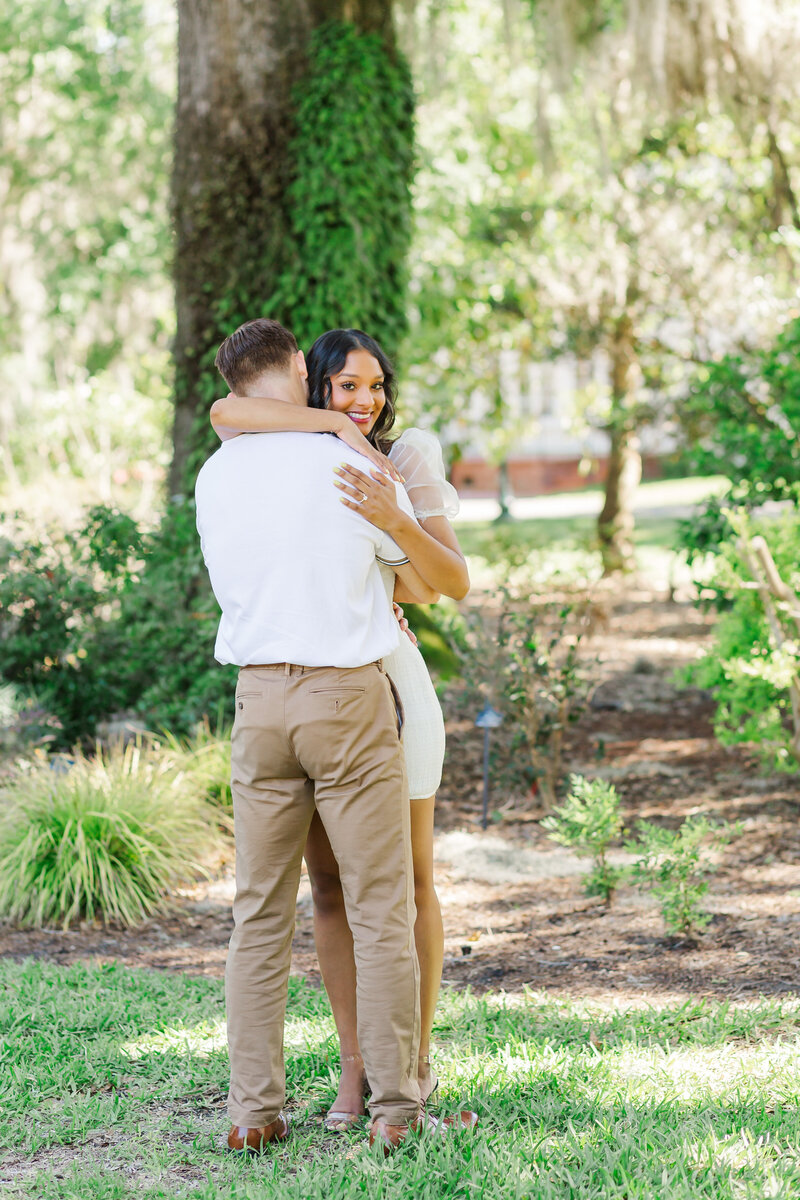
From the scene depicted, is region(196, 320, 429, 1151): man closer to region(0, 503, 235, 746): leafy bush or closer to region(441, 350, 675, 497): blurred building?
region(0, 503, 235, 746): leafy bush

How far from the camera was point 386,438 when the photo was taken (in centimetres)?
281

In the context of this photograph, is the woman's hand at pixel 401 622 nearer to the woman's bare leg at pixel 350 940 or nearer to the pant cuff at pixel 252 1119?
the woman's bare leg at pixel 350 940

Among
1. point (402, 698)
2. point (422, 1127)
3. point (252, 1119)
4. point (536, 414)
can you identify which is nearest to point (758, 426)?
point (402, 698)

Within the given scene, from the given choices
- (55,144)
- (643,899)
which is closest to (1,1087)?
(643,899)

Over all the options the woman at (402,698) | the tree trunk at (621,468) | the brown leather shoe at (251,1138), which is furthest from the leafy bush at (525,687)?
the tree trunk at (621,468)

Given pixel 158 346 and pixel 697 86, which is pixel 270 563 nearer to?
pixel 697 86

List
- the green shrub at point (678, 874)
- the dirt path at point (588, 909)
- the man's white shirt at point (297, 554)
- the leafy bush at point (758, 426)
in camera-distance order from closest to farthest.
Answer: the man's white shirt at point (297, 554), the dirt path at point (588, 909), the green shrub at point (678, 874), the leafy bush at point (758, 426)

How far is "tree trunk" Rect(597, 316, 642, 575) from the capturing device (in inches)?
432

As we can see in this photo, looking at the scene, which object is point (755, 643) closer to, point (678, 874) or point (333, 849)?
point (678, 874)

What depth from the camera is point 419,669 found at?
267 cm

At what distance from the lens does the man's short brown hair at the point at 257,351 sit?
8.24 feet

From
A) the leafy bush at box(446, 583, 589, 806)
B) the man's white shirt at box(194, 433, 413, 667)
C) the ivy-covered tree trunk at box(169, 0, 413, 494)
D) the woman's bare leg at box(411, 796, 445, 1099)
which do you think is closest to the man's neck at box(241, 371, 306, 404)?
the man's white shirt at box(194, 433, 413, 667)

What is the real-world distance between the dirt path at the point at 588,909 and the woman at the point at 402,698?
40.2 inches

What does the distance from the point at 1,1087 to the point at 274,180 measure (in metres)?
5.20
